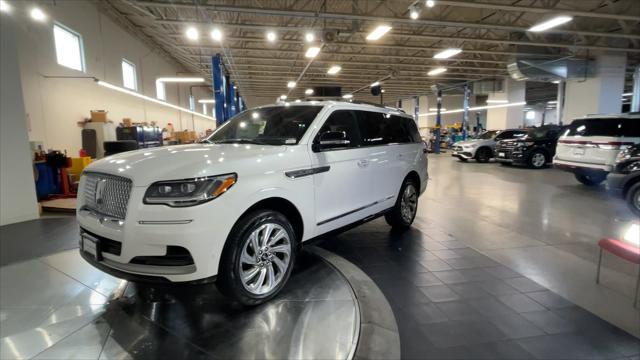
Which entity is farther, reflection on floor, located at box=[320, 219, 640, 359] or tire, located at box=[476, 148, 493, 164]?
tire, located at box=[476, 148, 493, 164]

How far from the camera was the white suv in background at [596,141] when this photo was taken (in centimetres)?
733

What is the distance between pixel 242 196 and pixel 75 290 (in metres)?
1.96

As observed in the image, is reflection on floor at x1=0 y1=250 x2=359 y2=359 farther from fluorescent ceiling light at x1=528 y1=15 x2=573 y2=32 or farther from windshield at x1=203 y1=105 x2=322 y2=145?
fluorescent ceiling light at x1=528 y1=15 x2=573 y2=32

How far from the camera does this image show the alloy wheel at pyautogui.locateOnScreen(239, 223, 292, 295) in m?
2.52

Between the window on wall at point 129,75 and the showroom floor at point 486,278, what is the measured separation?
9.31 m

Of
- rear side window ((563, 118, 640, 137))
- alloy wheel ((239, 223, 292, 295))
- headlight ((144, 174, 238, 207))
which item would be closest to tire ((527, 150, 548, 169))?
rear side window ((563, 118, 640, 137))

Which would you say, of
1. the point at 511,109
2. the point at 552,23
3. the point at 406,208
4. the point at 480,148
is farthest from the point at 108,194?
the point at 511,109

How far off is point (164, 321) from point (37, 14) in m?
9.13

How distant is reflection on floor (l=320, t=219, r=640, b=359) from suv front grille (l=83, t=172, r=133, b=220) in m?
2.12

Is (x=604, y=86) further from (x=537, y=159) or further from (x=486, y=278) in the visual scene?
(x=486, y=278)

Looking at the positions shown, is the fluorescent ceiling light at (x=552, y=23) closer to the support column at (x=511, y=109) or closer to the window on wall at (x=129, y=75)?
the support column at (x=511, y=109)

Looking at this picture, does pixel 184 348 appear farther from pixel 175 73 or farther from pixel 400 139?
pixel 175 73

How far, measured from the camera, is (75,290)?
2990 millimetres

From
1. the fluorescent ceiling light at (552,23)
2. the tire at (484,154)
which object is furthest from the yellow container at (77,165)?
the tire at (484,154)
